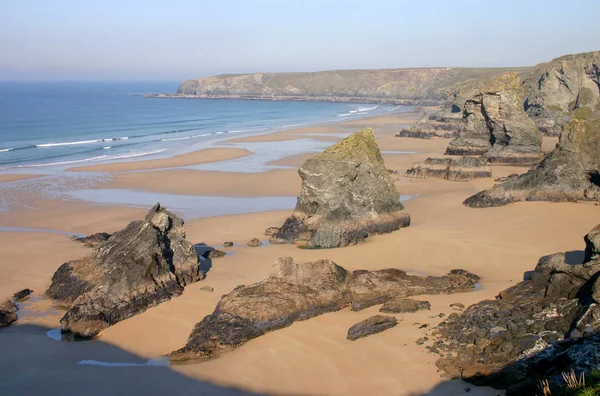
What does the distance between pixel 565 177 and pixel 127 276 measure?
58.9ft

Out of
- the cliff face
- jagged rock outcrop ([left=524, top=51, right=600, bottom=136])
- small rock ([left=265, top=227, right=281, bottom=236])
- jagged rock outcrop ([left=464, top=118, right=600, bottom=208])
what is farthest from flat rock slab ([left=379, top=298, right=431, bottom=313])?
the cliff face

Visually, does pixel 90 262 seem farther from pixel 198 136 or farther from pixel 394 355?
pixel 198 136

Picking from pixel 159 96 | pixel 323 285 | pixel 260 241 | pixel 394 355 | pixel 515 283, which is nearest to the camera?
pixel 394 355

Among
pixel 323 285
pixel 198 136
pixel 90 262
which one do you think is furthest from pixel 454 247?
pixel 198 136

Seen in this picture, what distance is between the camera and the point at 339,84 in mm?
165375

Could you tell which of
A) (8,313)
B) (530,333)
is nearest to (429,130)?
(530,333)

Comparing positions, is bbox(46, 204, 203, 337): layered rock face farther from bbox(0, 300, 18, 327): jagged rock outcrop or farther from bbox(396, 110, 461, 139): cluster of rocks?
bbox(396, 110, 461, 139): cluster of rocks

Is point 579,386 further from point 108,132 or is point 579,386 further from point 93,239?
point 108,132

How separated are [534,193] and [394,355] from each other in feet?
50.5

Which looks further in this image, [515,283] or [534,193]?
[534,193]

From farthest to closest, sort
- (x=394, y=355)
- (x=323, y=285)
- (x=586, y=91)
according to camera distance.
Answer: (x=586, y=91), (x=323, y=285), (x=394, y=355)

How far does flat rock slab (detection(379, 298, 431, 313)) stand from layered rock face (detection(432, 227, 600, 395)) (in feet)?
3.00

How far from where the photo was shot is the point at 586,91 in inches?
2451

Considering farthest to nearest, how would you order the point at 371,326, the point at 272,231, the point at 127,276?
the point at 272,231, the point at 127,276, the point at 371,326
